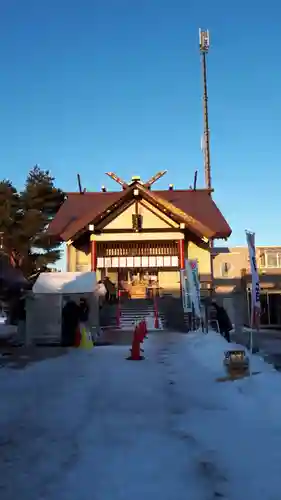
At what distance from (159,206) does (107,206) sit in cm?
280

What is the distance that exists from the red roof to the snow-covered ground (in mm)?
14556

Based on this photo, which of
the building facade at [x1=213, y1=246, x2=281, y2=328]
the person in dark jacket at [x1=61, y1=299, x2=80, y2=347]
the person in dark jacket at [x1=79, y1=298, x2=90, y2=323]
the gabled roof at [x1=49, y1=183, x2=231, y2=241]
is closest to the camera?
the person in dark jacket at [x1=61, y1=299, x2=80, y2=347]

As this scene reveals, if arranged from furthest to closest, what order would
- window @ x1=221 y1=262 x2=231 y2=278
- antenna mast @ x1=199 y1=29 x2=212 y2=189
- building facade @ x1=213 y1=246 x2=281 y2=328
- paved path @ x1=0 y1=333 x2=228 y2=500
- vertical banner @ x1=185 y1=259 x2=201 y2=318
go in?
antenna mast @ x1=199 y1=29 x2=212 y2=189
window @ x1=221 y1=262 x2=231 y2=278
building facade @ x1=213 y1=246 x2=281 y2=328
vertical banner @ x1=185 y1=259 x2=201 y2=318
paved path @ x1=0 y1=333 x2=228 y2=500

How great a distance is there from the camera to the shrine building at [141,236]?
23.3m

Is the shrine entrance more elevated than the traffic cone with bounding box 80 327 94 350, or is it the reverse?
the shrine entrance

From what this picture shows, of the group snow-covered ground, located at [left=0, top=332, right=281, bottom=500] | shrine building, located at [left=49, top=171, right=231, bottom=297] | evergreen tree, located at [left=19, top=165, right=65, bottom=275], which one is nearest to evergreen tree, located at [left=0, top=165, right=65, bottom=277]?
evergreen tree, located at [left=19, top=165, right=65, bottom=275]

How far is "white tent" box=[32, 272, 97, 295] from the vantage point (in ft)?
46.5

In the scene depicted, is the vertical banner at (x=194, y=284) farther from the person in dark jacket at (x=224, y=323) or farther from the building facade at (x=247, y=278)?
the building facade at (x=247, y=278)

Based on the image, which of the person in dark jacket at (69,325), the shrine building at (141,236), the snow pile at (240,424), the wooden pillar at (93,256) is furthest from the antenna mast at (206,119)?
the snow pile at (240,424)

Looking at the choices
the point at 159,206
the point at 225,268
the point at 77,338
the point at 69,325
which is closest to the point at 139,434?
the point at 77,338

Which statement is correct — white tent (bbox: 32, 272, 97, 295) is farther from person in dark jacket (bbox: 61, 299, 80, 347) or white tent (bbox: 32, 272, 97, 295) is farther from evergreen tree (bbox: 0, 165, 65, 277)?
evergreen tree (bbox: 0, 165, 65, 277)

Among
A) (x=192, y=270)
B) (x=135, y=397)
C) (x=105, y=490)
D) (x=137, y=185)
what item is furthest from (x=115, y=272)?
(x=105, y=490)

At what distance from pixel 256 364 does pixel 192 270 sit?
6287 mm

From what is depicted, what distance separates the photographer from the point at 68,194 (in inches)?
1117
